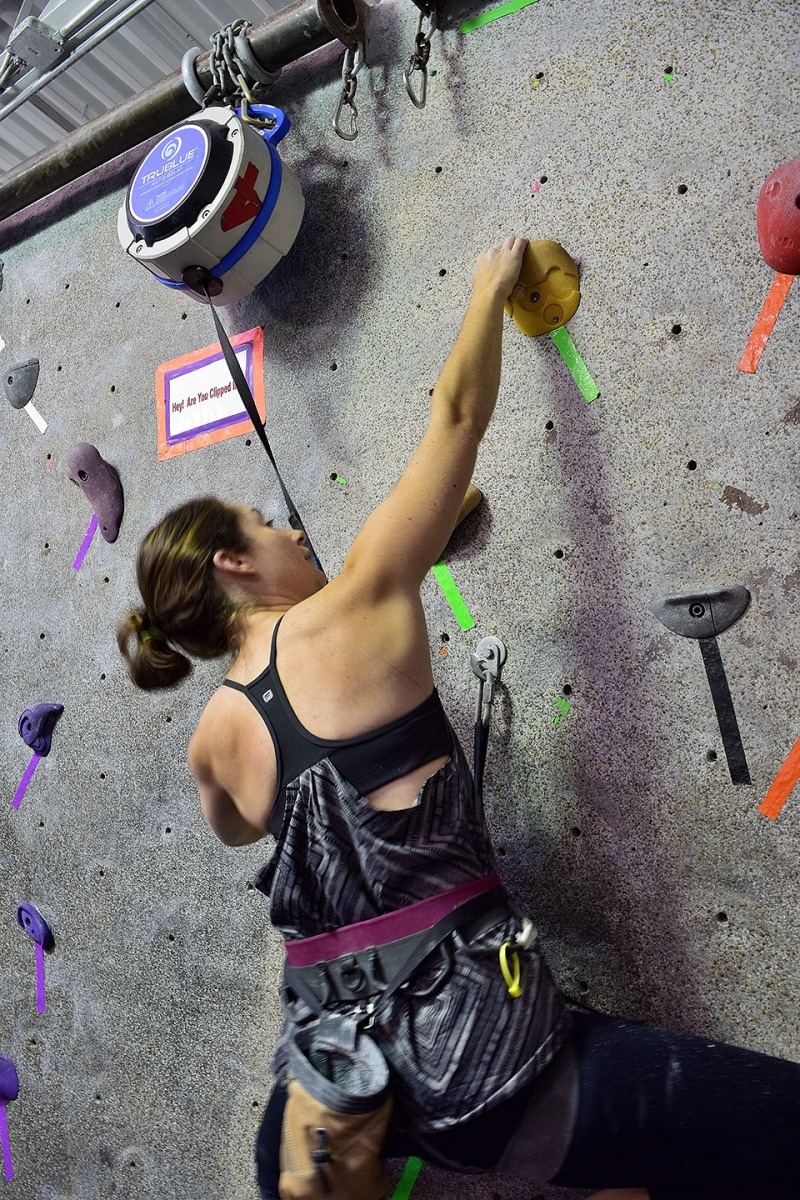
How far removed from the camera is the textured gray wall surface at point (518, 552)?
3.85 feet

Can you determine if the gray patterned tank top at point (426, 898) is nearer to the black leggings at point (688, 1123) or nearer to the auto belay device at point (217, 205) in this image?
the black leggings at point (688, 1123)

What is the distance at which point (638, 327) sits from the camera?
4.19 ft

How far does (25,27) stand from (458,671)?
1.65 metres

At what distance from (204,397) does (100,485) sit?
317mm

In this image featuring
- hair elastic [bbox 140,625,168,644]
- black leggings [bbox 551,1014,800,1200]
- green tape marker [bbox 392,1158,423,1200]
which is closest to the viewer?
black leggings [bbox 551,1014,800,1200]

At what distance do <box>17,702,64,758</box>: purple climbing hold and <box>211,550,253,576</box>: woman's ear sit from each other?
994mm

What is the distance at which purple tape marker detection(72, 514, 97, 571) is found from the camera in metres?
2.01

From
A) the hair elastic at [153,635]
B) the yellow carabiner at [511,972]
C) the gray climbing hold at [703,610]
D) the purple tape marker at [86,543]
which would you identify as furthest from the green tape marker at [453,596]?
the purple tape marker at [86,543]

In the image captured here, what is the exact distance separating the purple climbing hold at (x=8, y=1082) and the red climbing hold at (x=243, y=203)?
177cm

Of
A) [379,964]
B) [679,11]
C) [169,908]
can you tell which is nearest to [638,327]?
[679,11]

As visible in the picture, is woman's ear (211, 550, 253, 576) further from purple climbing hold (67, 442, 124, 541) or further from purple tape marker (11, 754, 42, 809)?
Result: purple tape marker (11, 754, 42, 809)

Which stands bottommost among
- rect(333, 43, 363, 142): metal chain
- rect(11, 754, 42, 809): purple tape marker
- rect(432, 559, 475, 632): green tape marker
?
rect(11, 754, 42, 809): purple tape marker

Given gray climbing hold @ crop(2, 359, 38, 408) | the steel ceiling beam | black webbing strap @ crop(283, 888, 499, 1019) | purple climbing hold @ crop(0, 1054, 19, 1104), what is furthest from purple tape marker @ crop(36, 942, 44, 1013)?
the steel ceiling beam

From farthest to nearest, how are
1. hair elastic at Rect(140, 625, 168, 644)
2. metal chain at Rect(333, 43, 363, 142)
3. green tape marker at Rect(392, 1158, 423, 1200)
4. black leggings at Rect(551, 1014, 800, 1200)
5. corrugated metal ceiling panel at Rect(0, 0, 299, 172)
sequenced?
corrugated metal ceiling panel at Rect(0, 0, 299, 172) → metal chain at Rect(333, 43, 363, 142) → green tape marker at Rect(392, 1158, 423, 1200) → hair elastic at Rect(140, 625, 168, 644) → black leggings at Rect(551, 1014, 800, 1200)
